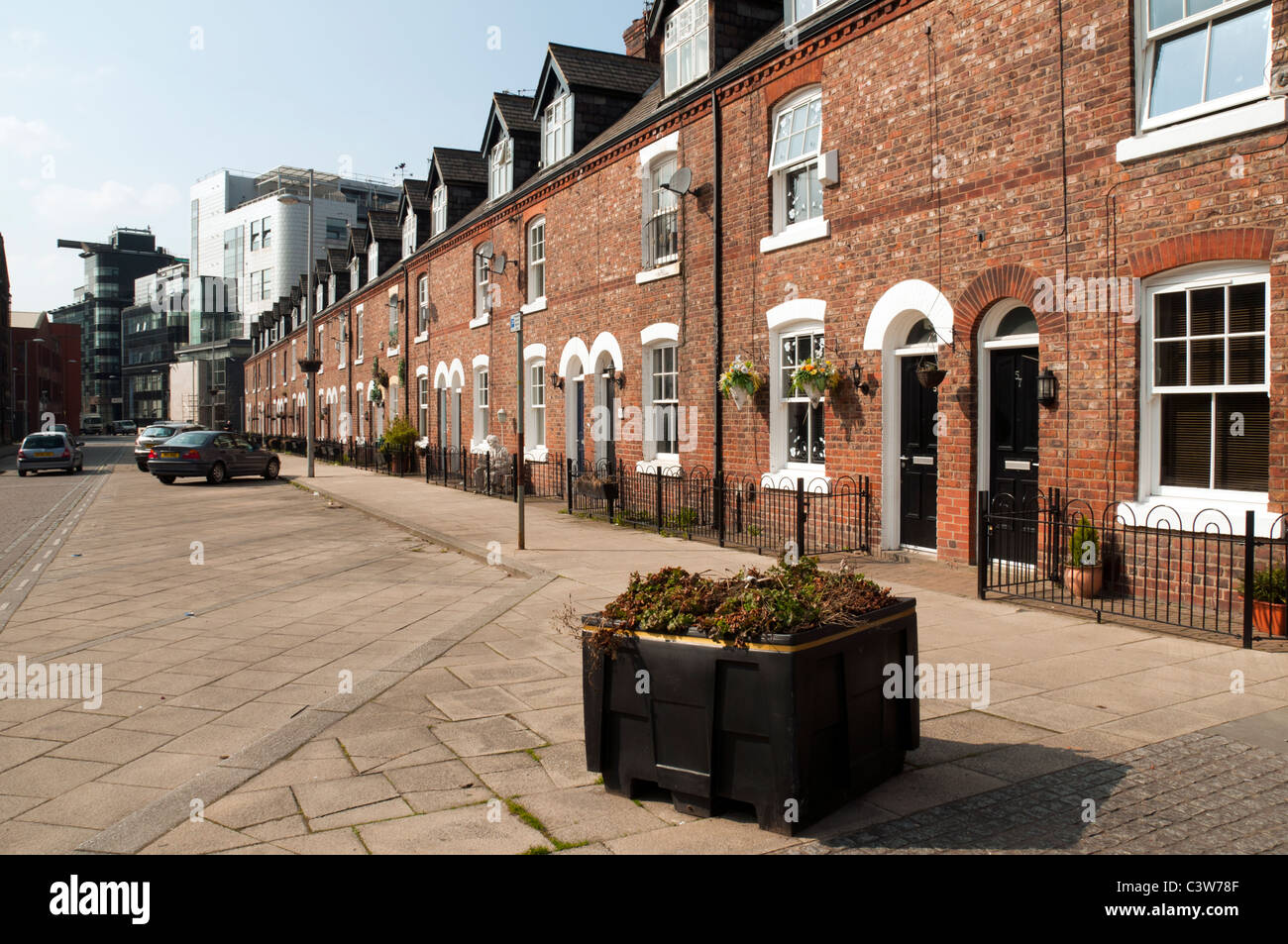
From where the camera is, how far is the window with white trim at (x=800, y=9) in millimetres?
13039

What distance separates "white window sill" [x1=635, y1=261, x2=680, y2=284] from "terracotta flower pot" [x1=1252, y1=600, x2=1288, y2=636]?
10.5 metres

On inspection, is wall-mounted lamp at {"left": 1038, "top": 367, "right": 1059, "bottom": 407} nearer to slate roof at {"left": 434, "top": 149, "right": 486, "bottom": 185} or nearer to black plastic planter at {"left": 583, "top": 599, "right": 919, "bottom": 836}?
black plastic planter at {"left": 583, "top": 599, "right": 919, "bottom": 836}

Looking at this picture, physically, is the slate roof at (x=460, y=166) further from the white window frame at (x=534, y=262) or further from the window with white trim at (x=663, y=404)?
the window with white trim at (x=663, y=404)

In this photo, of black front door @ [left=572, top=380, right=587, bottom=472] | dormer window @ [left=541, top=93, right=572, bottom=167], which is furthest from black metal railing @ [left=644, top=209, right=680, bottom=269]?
dormer window @ [left=541, top=93, right=572, bottom=167]

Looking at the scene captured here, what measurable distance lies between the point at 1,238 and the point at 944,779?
301 ft

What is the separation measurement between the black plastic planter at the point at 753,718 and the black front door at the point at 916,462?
7058 millimetres

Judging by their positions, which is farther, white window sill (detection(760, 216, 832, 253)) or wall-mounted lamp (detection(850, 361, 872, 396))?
white window sill (detection(760, 216, 832, 253))

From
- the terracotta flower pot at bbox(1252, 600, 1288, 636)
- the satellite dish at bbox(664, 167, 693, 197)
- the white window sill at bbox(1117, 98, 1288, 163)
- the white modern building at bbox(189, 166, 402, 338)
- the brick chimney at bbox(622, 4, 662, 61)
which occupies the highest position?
the white modern building at bbox(189, 166, 402, 338)

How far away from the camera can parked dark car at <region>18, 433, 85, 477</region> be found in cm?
3428

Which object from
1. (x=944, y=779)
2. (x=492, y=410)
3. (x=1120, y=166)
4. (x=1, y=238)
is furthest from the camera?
(x=1, y=238)

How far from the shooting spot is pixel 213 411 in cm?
9100

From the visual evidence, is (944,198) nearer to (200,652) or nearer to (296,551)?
(200,652)

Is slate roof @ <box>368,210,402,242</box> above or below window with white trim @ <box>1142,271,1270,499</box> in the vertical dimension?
above

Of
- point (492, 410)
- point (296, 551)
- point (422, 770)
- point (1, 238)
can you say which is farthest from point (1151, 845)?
point (1, 238)
